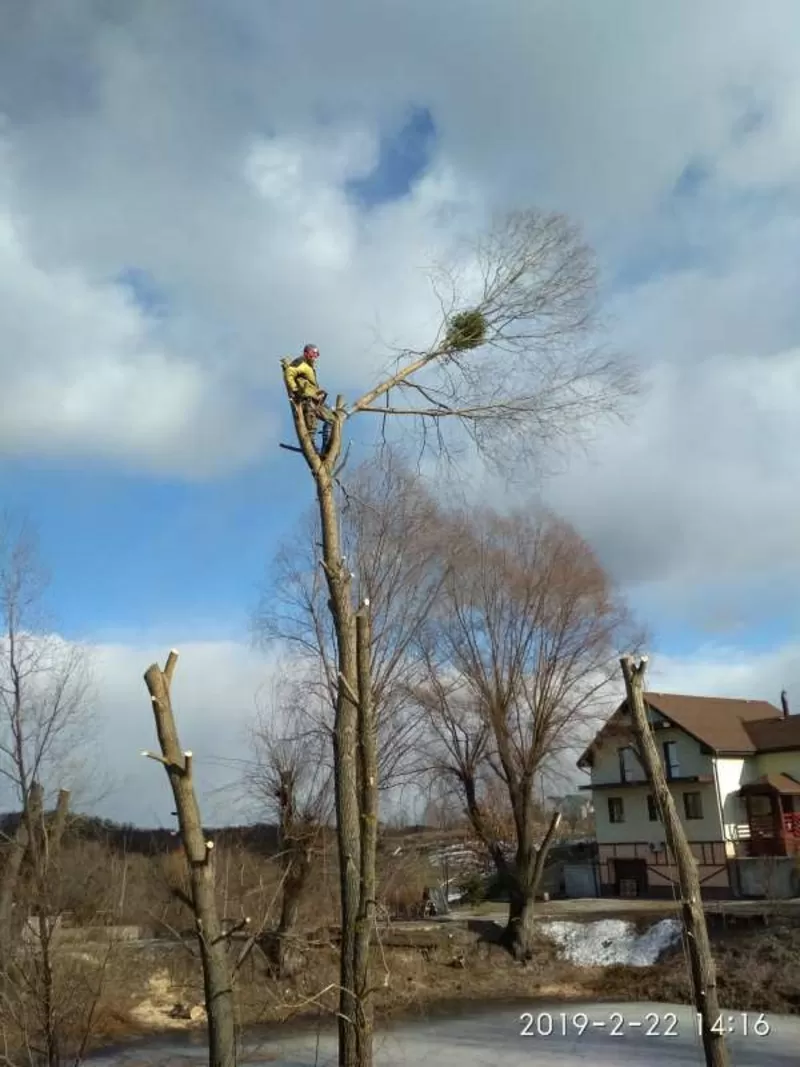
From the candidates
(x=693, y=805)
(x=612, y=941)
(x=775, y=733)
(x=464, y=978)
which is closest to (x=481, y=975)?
(x=464, y=978)

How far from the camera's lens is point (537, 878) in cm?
2559

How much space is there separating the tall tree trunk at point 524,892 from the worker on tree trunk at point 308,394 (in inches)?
814

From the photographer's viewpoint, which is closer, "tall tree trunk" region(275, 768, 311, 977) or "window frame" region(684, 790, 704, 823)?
"tall tree trunk" region(275, 768, 311, 977)

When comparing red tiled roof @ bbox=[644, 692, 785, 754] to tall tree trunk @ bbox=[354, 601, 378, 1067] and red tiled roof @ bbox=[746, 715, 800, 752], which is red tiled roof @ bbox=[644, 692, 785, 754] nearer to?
red tiled roof @ bbox=[746, 715, 800, 752]

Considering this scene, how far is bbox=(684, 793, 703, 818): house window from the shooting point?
36.2 m

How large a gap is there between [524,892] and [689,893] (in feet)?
57.6

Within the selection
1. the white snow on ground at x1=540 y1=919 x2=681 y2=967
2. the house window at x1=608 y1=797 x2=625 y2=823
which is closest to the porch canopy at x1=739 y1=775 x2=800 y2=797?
the house window at x1=608 y1=797 x2=625 y2=823

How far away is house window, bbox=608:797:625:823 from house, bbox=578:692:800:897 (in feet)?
0.13

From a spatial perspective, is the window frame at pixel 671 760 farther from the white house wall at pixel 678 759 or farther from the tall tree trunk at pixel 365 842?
the tall tree trunk at pixel 365 842

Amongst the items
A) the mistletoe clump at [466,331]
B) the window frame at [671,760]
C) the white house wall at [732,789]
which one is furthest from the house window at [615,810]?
the mistletoe clump at [466,331]

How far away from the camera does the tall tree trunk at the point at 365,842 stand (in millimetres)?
6129

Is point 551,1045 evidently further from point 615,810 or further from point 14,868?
point 615,810

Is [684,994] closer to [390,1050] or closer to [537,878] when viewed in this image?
[537,878]

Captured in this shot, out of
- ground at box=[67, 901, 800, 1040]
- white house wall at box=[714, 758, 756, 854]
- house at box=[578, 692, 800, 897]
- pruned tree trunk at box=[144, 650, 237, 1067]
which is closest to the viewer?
pruned tree trunk at box=[144, 650, 237, 1067]
